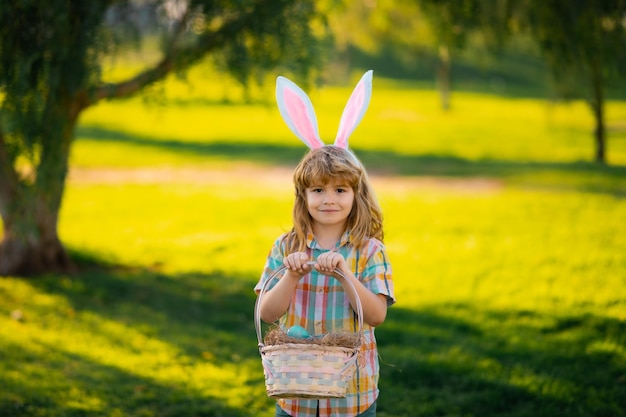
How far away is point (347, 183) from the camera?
304 cm

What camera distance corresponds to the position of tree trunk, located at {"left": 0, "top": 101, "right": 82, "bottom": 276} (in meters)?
6.73

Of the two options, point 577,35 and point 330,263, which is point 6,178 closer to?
point 577,35

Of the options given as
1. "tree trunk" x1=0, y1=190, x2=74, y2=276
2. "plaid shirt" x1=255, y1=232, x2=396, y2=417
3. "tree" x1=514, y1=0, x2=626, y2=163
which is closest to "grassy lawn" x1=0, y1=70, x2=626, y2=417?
"tree trunk" x1=0, y1=190, x2=74, y2=276

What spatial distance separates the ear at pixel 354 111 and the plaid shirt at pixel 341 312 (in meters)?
0.39

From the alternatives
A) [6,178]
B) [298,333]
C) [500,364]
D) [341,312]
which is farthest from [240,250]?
[298,333]

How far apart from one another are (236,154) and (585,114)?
16.3 metres

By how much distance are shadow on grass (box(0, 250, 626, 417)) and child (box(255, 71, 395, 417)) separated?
4.45 ft

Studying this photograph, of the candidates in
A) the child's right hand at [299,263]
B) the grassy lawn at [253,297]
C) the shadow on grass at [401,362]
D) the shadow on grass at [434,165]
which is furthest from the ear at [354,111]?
the shadow on grass at [434,165]

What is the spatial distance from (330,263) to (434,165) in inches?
579

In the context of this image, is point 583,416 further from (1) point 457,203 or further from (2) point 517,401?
(1) point 457,203

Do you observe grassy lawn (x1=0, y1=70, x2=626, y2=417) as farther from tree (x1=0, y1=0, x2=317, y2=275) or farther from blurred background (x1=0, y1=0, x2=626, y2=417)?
tree (x1=0, y1=0, x2=317, y2=275)

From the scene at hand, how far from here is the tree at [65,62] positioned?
20.9 feet

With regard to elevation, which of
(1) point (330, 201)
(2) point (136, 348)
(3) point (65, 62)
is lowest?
(2) point (136, 348)

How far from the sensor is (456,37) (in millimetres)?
8047
